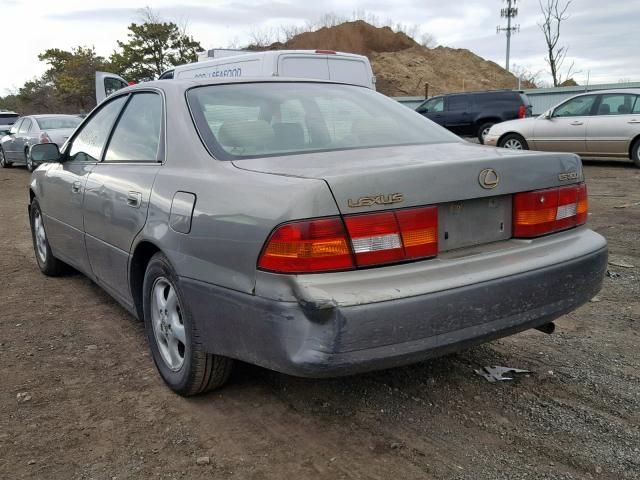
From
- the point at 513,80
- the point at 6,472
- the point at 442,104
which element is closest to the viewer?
the point at 6,472

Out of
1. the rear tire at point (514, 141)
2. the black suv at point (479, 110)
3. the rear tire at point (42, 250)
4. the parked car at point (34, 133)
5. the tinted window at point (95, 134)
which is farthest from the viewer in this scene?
the black suv at point (479, 110)

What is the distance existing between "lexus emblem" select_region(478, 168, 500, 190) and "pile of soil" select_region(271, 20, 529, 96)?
4287 cm

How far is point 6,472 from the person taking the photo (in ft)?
8.00

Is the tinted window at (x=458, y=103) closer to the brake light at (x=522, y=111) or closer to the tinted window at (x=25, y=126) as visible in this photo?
the brake light at (x=522, y=111)

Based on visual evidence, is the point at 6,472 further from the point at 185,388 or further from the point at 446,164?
the point at 446,164

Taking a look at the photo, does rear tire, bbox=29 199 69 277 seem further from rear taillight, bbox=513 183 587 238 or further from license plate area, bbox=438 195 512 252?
rear taillight, bbox=513 183 587 238

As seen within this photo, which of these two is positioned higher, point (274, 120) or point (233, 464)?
point (274, 120)

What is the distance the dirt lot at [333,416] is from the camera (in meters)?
2.42

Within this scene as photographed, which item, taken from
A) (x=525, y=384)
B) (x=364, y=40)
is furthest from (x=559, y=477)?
(x=364, y=40)

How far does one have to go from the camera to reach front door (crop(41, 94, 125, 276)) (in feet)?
13.2

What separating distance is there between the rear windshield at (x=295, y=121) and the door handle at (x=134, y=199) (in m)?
A: 0.51

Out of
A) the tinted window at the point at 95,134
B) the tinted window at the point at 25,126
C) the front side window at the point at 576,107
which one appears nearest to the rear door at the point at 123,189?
the tinted window at the point at 95,134

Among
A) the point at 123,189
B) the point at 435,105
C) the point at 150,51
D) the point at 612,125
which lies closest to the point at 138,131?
the point at 123,189

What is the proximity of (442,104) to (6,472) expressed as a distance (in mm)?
17418
